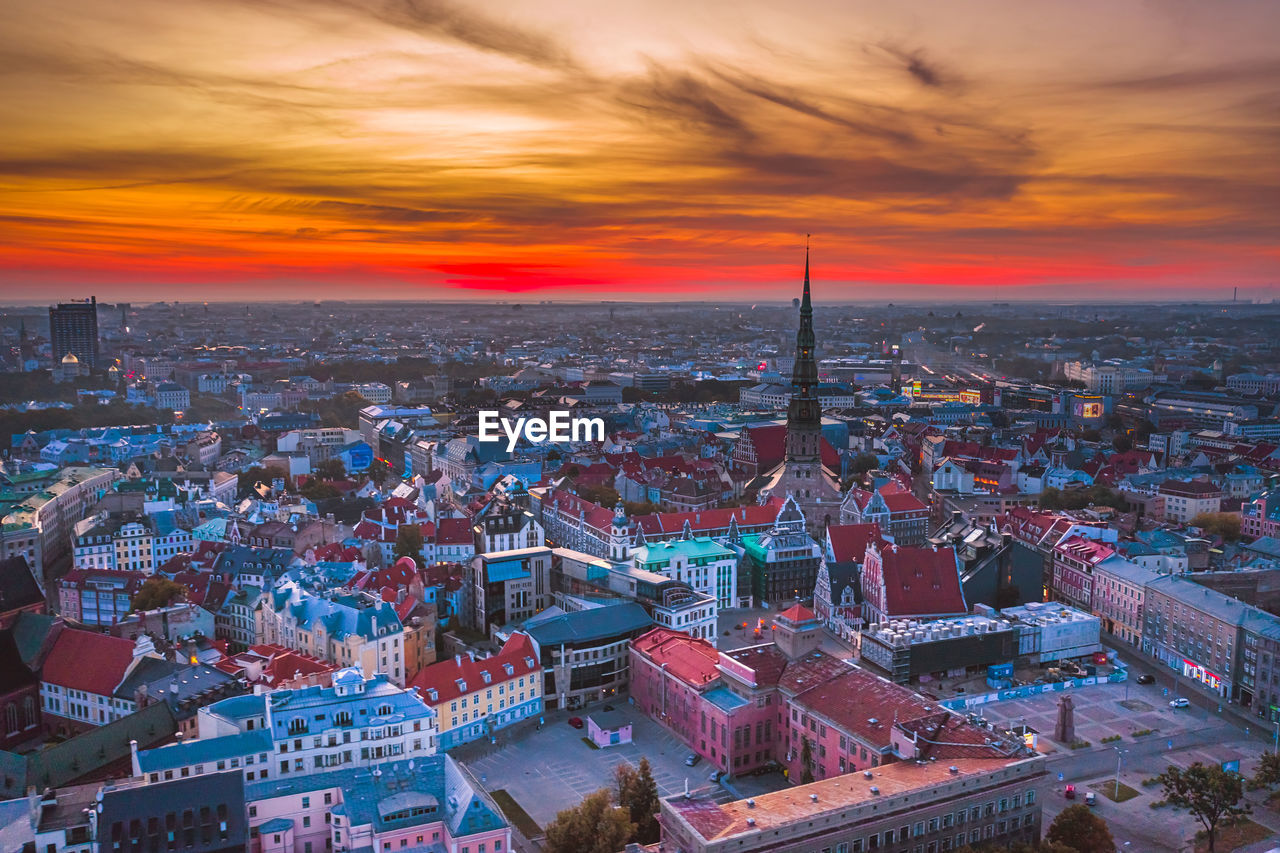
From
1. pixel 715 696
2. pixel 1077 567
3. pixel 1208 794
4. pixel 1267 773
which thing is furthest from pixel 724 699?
pixel 1077 567

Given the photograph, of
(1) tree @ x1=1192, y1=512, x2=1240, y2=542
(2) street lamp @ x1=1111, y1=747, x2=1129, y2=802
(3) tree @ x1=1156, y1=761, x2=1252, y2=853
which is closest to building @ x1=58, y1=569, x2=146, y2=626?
(2) street lamp @ x1=1111, y1=747, x2=1129, y2=802

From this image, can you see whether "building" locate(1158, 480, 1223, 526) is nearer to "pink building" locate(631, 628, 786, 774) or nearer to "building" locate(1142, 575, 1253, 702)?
"building" locate(1142, 575, 1253, 702)

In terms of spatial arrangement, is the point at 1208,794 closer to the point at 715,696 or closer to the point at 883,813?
the point at 883,813

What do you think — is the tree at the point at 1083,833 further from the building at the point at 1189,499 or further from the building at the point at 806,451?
the building at the point at 1189,499

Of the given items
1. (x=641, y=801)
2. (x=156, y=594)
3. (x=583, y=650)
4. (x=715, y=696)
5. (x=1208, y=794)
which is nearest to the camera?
(x=1208, y=794)

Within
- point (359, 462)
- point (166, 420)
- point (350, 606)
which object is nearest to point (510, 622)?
point (350, 606)

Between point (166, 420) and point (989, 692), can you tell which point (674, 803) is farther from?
point (166, 420)

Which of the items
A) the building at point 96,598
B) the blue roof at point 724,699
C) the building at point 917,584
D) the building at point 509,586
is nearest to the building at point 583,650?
the building at point 509,586

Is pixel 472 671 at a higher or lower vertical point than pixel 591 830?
higher
